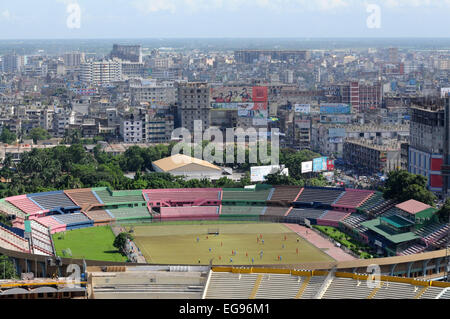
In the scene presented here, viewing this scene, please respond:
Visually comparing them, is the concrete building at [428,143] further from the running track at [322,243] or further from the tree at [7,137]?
the tree at [7,137]

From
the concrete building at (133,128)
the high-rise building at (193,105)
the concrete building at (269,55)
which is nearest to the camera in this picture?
the concrete building at (133,128)

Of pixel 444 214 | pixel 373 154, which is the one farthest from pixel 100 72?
pixel 444 214

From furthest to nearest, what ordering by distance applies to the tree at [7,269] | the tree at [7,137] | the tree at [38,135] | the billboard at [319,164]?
the tree at [38,135] → the tree at [7,137] → the billboard at [319,164] → the tree at [7,269]

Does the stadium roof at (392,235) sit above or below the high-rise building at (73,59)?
below

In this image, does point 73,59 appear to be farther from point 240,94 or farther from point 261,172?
point 261,172

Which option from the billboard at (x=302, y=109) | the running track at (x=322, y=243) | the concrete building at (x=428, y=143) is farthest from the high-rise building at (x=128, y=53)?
the running track at (x=322, y=243)

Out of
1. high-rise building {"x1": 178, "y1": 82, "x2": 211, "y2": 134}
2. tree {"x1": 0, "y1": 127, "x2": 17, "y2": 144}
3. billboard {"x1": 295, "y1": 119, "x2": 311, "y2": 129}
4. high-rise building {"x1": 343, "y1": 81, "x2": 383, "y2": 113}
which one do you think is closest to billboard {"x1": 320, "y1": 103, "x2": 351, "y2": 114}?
billboard {"x1": 295, "y1": 119, "x2": 311, "y2": 129}
